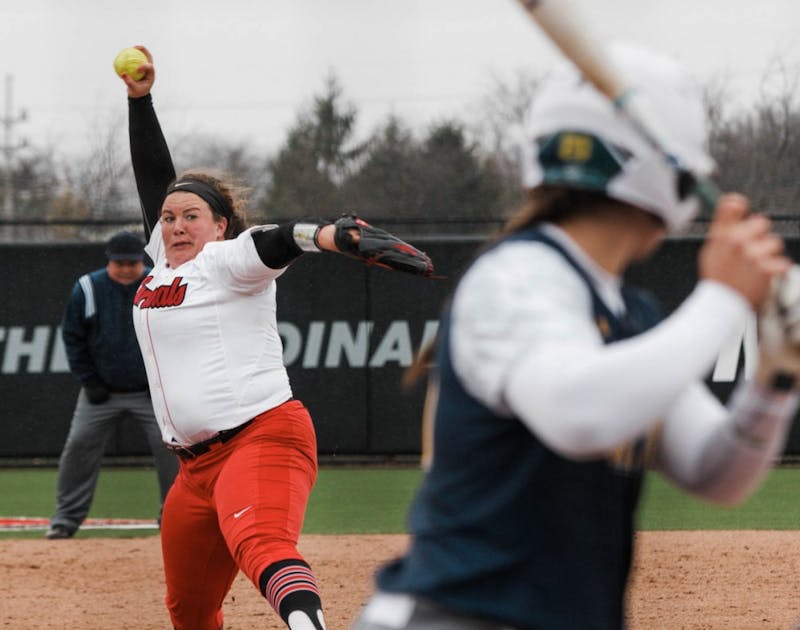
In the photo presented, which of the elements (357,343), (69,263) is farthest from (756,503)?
(69,263)

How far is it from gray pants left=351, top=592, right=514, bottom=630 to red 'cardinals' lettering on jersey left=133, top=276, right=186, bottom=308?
2687mm

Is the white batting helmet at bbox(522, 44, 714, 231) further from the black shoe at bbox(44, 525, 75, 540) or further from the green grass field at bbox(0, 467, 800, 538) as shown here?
the black shoe at bbox(44, 525, 75, 540)

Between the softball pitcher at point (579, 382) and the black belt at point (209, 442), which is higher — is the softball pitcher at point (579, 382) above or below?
above

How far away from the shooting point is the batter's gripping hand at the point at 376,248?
4.47m

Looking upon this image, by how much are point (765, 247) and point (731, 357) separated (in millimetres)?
11004

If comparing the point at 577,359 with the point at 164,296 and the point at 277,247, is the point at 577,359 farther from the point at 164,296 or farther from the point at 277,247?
the point at 164,296

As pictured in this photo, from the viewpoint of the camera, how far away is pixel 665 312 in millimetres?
12555

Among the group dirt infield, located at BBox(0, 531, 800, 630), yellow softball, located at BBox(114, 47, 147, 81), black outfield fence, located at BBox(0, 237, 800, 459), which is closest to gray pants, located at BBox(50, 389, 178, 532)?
dirt infield, located at BBox(0, 531, 800, 630)

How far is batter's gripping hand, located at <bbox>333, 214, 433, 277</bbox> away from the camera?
4469 mm

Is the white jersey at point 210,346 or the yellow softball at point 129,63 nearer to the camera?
the white jersey at point 210,346

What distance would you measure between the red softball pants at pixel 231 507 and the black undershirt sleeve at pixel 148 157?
107 centimetres

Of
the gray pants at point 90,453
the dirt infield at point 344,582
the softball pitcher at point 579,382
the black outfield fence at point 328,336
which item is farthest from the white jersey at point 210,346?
the black outfield fence at point 328,336

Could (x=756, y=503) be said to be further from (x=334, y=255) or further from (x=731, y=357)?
(x=334, y=255)

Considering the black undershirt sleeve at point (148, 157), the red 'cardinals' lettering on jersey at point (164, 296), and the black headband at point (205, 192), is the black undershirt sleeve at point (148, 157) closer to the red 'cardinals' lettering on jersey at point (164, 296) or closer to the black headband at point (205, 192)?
the black headband at point (205, 192)
